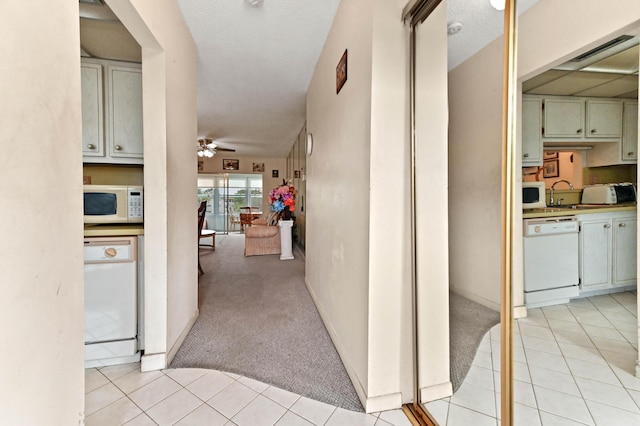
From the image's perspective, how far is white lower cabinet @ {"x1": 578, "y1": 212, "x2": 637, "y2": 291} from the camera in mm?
811

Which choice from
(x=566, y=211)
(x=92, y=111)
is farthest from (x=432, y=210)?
(x=92, y=111)

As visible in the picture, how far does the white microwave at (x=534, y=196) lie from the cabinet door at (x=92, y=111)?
8.35 feet

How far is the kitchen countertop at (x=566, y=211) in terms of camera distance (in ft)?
2.76

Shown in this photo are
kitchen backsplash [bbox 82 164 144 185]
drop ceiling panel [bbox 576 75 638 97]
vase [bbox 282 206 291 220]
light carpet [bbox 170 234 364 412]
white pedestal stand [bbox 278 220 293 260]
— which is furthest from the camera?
vase [bbox 282 206 291 220]

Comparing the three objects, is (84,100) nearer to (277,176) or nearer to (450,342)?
(450,342)

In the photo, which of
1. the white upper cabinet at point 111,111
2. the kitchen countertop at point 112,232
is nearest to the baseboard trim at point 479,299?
the kitchen countertop at point 112,232

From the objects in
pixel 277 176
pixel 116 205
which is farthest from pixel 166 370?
pixel 277 176

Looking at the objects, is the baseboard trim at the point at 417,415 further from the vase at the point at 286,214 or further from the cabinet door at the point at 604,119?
the vase at the point at 286,214

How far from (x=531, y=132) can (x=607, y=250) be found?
0.52 m

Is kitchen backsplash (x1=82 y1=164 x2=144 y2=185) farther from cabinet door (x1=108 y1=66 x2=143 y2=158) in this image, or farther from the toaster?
the toaster

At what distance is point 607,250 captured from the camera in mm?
948

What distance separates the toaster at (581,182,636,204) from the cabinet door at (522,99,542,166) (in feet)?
0.64

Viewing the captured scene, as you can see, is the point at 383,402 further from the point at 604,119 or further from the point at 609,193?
the point at 604,119

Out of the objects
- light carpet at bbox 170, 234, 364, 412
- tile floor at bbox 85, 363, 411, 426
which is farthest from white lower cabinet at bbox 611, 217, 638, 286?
light carpet at bbox 170, 234, 364, 412
